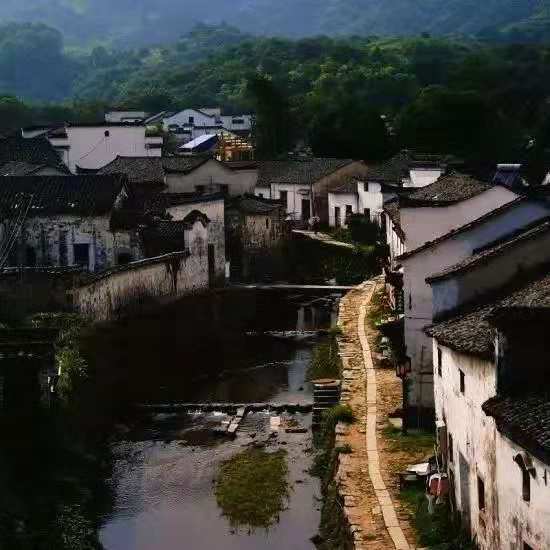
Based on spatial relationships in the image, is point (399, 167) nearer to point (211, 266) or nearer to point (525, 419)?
point (211, 266)

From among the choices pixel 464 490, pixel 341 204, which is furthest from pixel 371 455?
pixel 341 204

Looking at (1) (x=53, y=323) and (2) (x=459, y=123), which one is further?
(2) (x=459, y=123)

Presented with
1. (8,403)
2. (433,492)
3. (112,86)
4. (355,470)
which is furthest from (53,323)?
(112,86)

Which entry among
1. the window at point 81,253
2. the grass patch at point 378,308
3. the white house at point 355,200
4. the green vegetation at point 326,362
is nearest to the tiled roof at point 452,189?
the grass patch at point 378,308

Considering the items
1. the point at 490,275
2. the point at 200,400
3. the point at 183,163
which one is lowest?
the point at 200,400

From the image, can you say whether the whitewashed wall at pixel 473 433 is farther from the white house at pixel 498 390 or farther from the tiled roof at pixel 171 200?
the tiled roof at pixel 171 200

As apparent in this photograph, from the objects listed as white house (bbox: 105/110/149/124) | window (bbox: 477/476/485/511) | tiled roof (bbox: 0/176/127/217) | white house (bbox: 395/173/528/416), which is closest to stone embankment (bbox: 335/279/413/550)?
white house (bbox: 395/173/528/416)

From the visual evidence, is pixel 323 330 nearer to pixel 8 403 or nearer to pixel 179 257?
pixel 179 257
